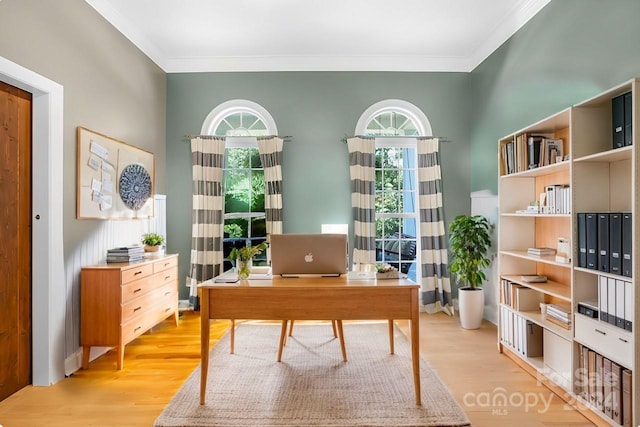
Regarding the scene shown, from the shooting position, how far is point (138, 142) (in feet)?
13.9

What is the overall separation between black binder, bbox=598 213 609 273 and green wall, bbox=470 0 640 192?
973mm

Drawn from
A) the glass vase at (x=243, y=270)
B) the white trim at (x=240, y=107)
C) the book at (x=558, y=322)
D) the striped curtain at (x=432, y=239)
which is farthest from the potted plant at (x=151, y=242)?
the book at (x=558, y=322)

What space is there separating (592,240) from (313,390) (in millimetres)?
2015

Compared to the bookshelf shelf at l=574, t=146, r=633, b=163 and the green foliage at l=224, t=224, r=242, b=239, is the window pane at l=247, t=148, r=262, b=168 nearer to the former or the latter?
the green foliage at l=224, t=224, r=242, b=239

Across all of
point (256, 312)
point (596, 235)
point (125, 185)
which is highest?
point (125, 185)

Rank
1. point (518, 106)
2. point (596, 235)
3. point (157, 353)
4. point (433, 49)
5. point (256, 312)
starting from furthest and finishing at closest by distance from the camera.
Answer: point (433, 49)
point (518, 106)
point (157, 353)
point (256, 312)
point (596, 235)

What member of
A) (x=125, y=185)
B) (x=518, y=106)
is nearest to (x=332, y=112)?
(x=518, y=106)

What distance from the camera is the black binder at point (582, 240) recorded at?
2379 mm

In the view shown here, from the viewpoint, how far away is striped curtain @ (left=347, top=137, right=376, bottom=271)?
4777 mm

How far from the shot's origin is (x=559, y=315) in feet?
8.95

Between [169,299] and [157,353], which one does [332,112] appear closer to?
[169,299]

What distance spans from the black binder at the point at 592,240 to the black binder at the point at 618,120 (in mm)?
436

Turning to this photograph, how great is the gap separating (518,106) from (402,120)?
1.55 m

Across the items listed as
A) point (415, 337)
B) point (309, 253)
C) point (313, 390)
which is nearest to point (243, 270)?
point (309, 253)
